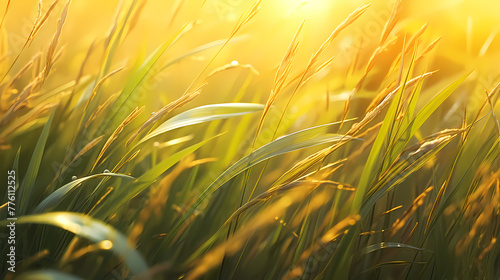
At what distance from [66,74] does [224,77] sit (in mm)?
376

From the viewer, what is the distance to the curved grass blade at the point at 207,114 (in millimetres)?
677

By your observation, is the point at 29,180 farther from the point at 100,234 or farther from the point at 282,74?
the point at 282,74

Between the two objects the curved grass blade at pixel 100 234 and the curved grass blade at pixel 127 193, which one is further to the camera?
the curved grass blade at pixel 127 193

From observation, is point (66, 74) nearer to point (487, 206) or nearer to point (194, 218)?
point (194, 218)

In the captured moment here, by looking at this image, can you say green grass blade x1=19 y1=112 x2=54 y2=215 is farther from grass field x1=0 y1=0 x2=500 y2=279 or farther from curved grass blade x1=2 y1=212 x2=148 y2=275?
curved grass blade x1=2 y1=212 x2=148 y2=275

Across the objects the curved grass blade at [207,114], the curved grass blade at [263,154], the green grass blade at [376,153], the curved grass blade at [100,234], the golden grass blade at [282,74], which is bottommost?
the green grass blade at [376,153]

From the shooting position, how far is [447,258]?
73 cm

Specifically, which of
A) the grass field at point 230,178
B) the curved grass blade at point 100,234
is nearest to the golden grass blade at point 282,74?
the grass field at point 230,178

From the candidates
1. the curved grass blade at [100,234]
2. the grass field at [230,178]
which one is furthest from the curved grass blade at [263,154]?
the curved grass blade at [100,234]

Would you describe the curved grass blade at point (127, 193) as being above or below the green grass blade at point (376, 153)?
above

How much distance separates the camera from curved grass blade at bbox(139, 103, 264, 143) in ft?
2.22


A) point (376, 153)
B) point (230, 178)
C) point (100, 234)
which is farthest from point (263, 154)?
point (100, 234)

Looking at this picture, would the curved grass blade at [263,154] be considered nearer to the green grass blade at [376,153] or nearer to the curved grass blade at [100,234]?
the green grass blade at [376,153]

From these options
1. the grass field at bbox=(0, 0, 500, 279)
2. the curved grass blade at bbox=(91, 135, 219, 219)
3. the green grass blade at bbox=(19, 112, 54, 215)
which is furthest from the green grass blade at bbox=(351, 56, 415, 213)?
the green grass blade at bbox=(19, 112, 54, 215)
